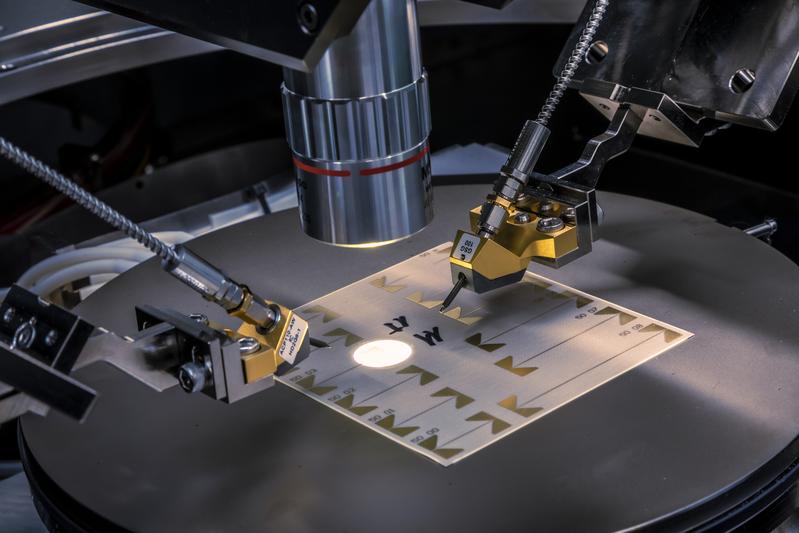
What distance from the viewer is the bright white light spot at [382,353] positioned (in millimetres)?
1058

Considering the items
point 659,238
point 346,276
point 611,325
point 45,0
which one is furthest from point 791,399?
point 45,0

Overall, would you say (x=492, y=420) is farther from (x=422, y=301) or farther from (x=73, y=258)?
(x=73, y=258)

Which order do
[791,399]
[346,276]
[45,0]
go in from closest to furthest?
[791,399], [346,276], [45,0]

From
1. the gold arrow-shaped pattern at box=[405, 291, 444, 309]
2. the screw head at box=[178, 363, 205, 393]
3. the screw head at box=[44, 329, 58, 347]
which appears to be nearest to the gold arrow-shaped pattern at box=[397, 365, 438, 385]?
the gold arrow-shaped pattern at box=[405, 291, 444, 309]

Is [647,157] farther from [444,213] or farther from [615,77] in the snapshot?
[615,77]

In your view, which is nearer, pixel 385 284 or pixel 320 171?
pixel 320 171

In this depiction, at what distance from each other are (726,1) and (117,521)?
73 cm

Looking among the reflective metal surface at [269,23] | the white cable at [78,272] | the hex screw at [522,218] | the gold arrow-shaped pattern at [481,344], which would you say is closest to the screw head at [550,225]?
the hex screw at [522,218]

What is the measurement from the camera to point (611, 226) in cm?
128

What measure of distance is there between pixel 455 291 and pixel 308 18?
38cm

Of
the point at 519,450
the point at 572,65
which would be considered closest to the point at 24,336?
the point at 519,450

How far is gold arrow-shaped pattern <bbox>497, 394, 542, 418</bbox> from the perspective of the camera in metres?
0.96

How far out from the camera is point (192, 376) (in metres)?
0.86

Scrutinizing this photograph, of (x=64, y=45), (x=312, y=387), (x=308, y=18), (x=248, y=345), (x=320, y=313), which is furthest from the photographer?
(x=64, y=45)
